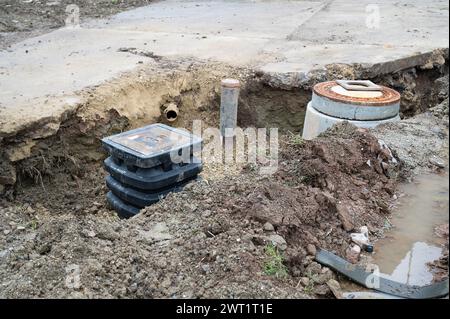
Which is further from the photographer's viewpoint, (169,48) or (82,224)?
(169,48)

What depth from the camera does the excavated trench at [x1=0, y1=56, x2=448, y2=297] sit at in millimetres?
3338

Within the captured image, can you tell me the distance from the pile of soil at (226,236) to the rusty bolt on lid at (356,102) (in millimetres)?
759

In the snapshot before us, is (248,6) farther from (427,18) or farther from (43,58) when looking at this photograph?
(43,58)

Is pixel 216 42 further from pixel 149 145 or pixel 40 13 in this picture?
pixel 40 13

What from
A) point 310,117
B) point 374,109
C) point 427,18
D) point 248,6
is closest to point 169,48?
point 310,117

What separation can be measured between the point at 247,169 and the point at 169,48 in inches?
137

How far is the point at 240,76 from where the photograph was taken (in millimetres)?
6773

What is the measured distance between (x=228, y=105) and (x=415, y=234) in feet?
9.53

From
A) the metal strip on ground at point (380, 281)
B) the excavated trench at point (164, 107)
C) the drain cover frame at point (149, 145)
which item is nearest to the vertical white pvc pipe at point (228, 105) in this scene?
the excavated trench at point (164, 107)

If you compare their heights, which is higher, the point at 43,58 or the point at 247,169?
the point at 43,58

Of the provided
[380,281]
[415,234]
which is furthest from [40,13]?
[380,281]

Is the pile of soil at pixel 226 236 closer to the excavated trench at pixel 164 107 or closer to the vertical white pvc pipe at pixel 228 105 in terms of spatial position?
the excavated trench at pixel 164 107

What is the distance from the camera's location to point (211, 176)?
224 inches

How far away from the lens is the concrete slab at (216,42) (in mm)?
6223
